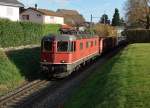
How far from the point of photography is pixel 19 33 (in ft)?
158

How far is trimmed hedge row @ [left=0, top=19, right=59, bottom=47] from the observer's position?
43219mm

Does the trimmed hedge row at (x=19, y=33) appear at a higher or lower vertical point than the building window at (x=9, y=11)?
lower

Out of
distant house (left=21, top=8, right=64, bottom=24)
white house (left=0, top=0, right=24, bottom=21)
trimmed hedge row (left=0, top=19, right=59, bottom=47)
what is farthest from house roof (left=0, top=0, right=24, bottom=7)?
distant house (left=21, top=8, right=64, bottom=24)

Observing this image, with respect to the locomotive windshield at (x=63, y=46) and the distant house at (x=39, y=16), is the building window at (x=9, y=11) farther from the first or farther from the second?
the distant house at (x=39, y=16)

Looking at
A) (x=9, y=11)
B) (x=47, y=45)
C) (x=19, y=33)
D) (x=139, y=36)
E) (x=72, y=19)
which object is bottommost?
(x=139, y=36)

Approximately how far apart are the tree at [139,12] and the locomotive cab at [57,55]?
67726 millimetres

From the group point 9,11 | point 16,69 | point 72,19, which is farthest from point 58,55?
point 72,19

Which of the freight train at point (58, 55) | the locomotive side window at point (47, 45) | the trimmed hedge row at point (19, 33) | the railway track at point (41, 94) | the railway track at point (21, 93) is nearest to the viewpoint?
the railway track at point (41, 94)

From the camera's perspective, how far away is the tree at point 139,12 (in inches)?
3839

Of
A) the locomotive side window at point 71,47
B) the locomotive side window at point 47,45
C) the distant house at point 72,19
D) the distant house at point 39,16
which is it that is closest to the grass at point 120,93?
the locomotive side window at point 71,47

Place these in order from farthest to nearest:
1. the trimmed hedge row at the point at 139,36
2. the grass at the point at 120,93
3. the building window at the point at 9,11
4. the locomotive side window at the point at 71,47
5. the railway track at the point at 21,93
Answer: the trimmed hedge row at the point at 139,36, the building window at the point at 9,11, the locomotive side window at the point at 71,47, the railway track at the point at 21,93, the grass at the point at 120,93

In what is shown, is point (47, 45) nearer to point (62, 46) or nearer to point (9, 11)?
point (62, 46)

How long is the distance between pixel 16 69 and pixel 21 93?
658 centimetres

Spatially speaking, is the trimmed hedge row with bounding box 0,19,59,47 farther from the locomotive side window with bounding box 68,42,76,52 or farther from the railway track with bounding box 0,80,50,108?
the railway track with bounding box 0,80,50,108
